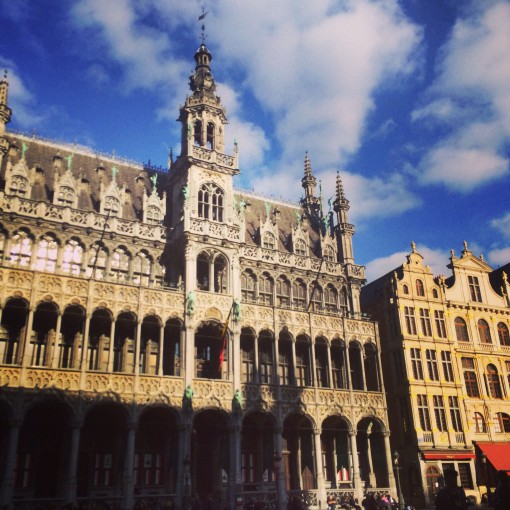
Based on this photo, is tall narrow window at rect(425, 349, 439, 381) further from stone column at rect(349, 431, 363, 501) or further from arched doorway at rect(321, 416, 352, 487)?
stone column at rect(349, 431, 363, 501)

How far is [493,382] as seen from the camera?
156ft

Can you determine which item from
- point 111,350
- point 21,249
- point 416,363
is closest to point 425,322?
point 416,363

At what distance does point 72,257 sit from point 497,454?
3527cm

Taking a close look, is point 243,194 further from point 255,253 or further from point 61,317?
point 61,317

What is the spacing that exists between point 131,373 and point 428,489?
23.6m

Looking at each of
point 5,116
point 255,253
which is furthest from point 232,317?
point 5,116

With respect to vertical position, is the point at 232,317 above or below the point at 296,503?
above

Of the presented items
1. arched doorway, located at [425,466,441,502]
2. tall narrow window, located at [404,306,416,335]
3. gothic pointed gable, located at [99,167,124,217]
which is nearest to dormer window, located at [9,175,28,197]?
gothic pointed gable, located at [99,167,124,217]

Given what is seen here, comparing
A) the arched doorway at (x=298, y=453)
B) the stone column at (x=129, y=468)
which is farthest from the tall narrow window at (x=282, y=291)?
the stone column at (x=129, y=468)

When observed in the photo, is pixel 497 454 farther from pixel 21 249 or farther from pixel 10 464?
pixel 21 249

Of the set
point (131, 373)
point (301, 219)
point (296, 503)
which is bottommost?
point (296, 503)

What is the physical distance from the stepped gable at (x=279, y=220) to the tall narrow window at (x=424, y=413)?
14241 millimetres

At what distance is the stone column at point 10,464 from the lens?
26.8 metres

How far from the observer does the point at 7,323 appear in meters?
32.2
